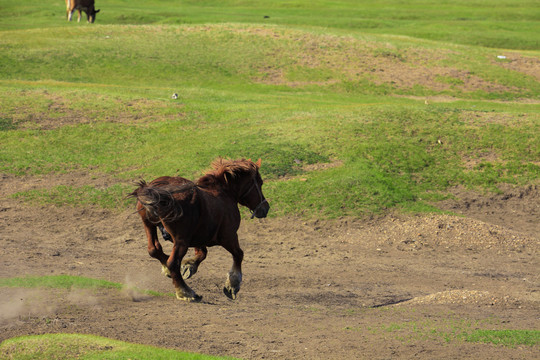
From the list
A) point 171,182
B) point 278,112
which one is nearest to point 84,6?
point 278,112

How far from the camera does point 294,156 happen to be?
63.6 ft

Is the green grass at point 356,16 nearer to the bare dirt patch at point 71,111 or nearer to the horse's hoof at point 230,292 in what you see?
the bare dirt patch at point 71,111

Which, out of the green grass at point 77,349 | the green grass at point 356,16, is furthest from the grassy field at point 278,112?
the green grass at point 356,16

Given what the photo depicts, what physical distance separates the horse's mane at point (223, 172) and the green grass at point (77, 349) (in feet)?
11.9

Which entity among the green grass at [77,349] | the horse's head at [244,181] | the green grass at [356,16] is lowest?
the green grass at [77,349]

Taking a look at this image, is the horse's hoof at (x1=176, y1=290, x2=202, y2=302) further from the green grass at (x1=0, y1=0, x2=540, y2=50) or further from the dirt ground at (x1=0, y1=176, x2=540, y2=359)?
the green grass at (x1=0, y1=0, x2=540, y2=50)

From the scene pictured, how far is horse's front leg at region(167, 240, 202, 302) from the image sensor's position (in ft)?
32.7

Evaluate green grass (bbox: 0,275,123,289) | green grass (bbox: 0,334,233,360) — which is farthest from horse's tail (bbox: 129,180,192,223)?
green grass (bbox: 0,334,233,360)

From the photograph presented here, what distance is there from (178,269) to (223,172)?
1.96 metres

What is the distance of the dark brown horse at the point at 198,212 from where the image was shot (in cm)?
978

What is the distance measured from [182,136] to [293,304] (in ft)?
37.1

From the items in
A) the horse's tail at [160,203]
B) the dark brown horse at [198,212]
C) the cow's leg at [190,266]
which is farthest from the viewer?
the cow's leg at [190,266]

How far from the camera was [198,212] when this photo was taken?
33.4 feet

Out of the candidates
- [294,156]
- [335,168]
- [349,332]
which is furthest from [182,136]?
[349,332]
